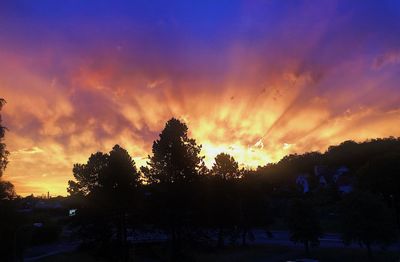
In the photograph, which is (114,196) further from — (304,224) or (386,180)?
(386,180)

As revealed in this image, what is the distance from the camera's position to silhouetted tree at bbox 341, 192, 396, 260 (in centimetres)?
4012

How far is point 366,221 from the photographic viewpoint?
40.4m

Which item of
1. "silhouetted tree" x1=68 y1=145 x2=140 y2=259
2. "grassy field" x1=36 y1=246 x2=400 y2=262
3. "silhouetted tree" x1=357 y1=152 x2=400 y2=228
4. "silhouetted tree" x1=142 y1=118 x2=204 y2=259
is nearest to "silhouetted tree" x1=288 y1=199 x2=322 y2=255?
"grassy field" x1=36 y1=246 x2=400 y2=262

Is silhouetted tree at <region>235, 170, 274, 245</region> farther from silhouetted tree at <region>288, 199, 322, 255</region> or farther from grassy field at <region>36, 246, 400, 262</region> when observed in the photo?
silhouetted tree at <region>288, 199, 322, 255</region>

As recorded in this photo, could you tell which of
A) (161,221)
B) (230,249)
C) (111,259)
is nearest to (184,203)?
(161,221)

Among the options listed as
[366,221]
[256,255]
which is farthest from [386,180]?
[366,221]

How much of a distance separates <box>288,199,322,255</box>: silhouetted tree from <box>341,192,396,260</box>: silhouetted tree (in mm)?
5388

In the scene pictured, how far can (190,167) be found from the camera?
39.5 meters

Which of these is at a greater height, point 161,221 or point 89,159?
point 89,159

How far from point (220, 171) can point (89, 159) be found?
17750mm

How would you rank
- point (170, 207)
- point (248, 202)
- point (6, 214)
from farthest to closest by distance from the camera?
point (248, 202) < point (170, 207) < point (6, 214)

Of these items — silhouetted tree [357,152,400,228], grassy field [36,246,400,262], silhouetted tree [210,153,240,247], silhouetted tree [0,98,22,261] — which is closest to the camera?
silhouetted tree [0,98,22,261]

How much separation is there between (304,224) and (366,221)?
28.5ft

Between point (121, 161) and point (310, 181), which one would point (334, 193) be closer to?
point (310, 181)
